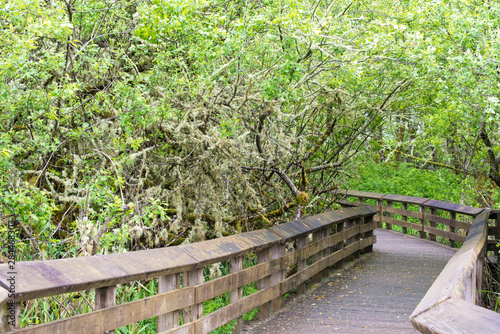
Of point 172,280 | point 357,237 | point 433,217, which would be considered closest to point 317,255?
point 357,237

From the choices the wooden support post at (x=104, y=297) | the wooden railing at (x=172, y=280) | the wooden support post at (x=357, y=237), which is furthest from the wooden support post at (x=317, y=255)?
the wooden support post at (x=104, y=297)

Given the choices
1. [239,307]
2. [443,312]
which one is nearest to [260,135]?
[239,307]

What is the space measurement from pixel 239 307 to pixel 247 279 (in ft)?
1.05

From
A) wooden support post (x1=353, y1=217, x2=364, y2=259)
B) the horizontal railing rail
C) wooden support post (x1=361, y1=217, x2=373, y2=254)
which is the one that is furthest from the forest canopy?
the horizontal railing rail

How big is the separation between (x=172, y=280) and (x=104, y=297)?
2.85ft

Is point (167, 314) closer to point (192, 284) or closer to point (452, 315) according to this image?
point (192, 284)

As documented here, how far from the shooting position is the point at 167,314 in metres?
4.29

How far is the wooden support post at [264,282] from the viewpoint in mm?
6223

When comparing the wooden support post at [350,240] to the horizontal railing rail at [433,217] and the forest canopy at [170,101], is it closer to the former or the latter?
the horizontal railing rail at [433,217]

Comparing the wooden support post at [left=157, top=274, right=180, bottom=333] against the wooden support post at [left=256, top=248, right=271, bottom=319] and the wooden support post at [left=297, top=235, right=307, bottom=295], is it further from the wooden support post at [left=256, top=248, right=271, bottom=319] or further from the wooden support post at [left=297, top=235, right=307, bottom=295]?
the wooden support post at [left=297, top=235, right=307, bottom=295]

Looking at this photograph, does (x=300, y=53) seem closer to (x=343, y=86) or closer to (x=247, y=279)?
(x=343, y=86)

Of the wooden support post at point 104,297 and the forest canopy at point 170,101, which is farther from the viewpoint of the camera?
the forest canopy at point 170,101

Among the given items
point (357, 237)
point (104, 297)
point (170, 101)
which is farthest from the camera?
point (357, 237)

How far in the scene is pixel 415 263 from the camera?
10.2 metres
